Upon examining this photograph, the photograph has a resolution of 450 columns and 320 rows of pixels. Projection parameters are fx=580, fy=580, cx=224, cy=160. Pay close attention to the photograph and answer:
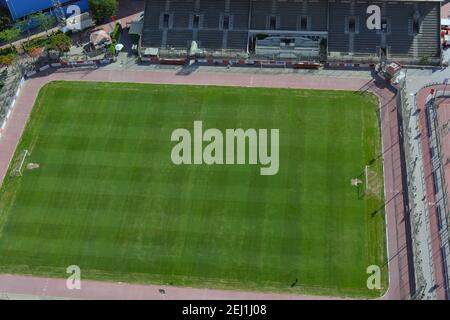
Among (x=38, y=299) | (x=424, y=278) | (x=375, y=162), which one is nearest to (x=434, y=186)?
(x=375, y=162)

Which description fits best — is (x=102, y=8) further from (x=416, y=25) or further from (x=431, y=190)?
(x=431, y=190)

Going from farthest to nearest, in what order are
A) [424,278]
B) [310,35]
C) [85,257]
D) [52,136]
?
[310,35], [52,136], [85,257], [424,278]

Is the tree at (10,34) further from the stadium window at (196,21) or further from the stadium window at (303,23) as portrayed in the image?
the stadium window at (303,23)

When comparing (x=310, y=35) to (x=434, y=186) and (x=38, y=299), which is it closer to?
(x=434, y=186)

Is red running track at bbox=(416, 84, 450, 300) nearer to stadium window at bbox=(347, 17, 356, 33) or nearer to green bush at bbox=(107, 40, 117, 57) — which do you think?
stadium window at bbox=(347, 17, 356, 33)

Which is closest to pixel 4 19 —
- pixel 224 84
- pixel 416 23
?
pixel 224 84

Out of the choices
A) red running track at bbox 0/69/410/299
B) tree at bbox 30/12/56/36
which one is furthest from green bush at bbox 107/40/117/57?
tree at bbox 30/12/56/36
